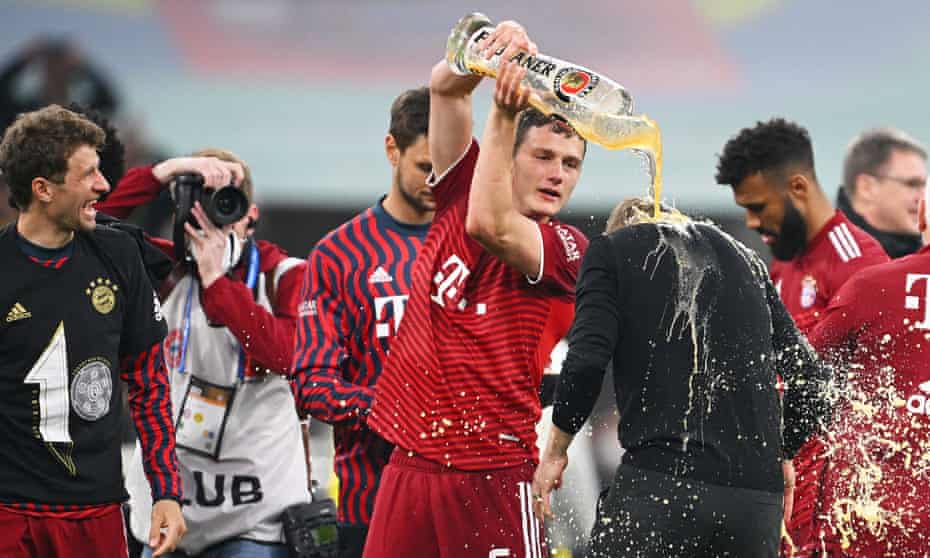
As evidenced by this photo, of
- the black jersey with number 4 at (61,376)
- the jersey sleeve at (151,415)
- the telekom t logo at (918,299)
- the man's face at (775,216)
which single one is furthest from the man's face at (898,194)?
the black jersey with number 4 at (61,376)

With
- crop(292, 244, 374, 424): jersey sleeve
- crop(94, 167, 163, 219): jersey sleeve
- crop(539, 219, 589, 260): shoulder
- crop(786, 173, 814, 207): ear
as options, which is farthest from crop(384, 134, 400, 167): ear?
crop(786, 173, 814, 207): ear

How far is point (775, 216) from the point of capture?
21.6ft

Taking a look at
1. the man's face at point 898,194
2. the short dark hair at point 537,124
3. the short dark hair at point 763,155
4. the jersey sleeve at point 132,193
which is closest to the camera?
the short dark hair at point 537,124

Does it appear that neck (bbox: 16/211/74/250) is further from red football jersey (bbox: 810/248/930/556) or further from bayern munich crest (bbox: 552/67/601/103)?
red football jersey (bbox: 810/248/930/556)

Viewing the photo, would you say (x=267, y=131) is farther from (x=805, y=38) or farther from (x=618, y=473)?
(x=618, y=473)

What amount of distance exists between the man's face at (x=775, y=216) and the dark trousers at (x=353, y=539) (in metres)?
2.59

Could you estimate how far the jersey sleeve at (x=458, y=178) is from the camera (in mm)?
4438

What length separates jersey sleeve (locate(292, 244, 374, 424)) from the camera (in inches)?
185

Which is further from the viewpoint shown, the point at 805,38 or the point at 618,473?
the point at 805,38

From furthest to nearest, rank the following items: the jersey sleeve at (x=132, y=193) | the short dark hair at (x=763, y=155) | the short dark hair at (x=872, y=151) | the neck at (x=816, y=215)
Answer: the short dark hair at (x=872, y=151) < the short dark hair at (x=763, y=155) < the neck at (x=816, y=215) < the jersey sleeve at (x=132, y=193)

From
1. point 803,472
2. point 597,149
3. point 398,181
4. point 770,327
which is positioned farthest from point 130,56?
point 770,327

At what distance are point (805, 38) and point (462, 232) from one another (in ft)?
30.5

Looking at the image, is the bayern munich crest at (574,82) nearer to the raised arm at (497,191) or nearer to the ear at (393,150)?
the raised arm at (497,191)

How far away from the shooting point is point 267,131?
12.1 metres
